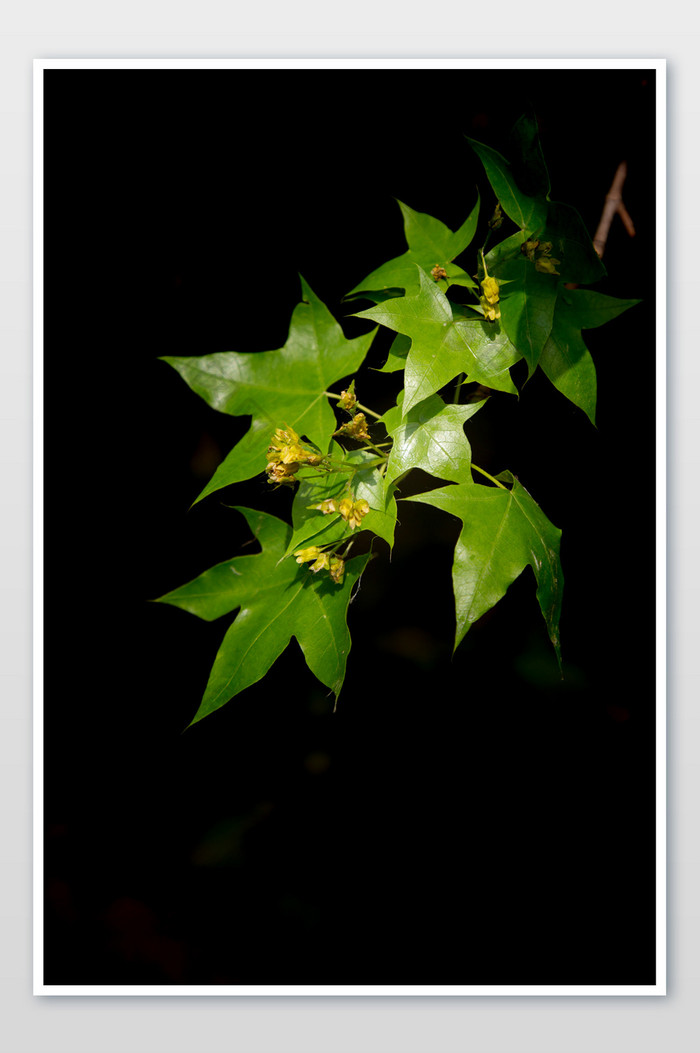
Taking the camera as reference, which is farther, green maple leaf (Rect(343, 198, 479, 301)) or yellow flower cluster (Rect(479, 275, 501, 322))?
green maple leaf (Rect(343, 198, 479, 301))

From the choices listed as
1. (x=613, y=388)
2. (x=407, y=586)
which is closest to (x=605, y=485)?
(x=613, y=388)

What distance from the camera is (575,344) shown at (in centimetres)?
68

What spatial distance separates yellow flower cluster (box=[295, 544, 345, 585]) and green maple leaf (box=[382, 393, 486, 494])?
0.09m

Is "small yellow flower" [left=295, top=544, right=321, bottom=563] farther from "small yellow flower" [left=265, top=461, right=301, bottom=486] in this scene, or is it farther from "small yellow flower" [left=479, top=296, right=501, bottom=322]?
"small yellow flower" [left=479, top=296, right=501, bottom=322]

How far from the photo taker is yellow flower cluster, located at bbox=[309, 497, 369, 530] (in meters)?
0.60

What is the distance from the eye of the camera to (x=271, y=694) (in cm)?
102

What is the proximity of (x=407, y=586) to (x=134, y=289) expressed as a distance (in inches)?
25.0

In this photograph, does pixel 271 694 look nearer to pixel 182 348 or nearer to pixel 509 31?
pixel 182 348

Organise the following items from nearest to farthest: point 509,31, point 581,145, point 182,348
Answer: point 509,31 < point 581,145 < point 182,348

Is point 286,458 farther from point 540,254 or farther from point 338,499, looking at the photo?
point 540,254

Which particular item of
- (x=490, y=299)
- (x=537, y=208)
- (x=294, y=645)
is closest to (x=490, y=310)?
(x=490, y=299)

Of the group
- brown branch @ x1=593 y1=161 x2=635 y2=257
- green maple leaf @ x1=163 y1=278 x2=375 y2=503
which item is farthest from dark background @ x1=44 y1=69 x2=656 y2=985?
green maple leaf @ x1=163 y1=278 x2=375 y2=503

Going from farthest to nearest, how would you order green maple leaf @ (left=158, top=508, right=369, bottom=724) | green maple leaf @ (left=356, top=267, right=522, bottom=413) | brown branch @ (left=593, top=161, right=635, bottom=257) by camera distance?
brown branch @ (left=593, top=161, right=635, bottom=257) → green maple leaf @ (left=158, top=508, right=369, bottom=724) → green maple leaf @ (left=356, top=267, right=522, bottom=413)

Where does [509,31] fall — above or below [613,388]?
above
